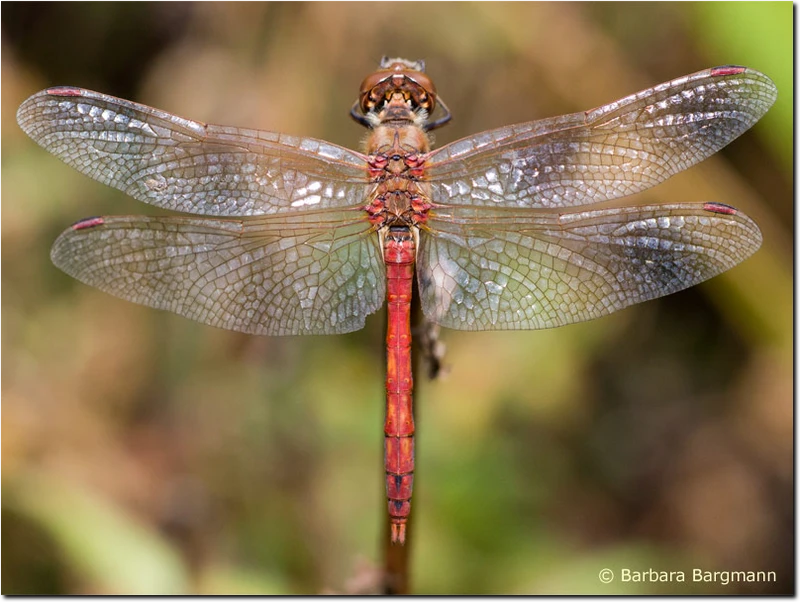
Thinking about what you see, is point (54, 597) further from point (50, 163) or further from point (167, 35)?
point (167, 35)

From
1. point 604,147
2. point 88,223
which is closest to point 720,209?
point 604,147

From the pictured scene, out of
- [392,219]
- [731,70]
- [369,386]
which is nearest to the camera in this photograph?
[731,70]

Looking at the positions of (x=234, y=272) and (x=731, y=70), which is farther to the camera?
(x=234, y=272)

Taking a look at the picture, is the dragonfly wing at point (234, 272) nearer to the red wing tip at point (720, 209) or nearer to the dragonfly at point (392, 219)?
the dragonfly at point (392, 219)

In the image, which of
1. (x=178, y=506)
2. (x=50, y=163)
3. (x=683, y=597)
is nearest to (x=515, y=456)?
(x=683, y=597)

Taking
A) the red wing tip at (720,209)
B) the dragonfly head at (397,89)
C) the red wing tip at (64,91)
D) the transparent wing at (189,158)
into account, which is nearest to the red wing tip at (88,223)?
the transparent wing at (189,158)

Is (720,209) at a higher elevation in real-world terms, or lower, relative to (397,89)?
lower

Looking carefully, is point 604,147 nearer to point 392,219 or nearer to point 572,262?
point 572,262
